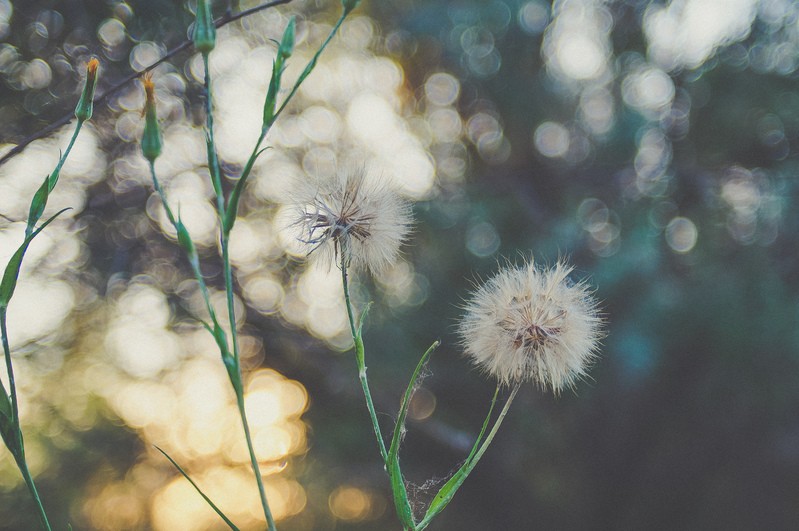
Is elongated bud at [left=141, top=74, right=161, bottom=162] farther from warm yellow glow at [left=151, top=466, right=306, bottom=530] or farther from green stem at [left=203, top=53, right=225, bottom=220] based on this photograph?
warm yellow glow at [left=151, top=466, right=306, bottom=530]

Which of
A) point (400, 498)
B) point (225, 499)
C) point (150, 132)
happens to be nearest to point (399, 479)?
point (400, 498)

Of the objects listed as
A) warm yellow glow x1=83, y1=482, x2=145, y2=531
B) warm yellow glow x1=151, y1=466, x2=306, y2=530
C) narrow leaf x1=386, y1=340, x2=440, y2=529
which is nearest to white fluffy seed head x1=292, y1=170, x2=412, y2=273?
narrow leaf x1=386, y1=340, x2=440, y2=529

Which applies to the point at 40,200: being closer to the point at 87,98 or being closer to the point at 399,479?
the point at 87,98

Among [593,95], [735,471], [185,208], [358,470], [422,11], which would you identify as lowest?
[358,470]

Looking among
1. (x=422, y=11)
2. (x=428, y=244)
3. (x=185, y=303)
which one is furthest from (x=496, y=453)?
(x=422, y=11)

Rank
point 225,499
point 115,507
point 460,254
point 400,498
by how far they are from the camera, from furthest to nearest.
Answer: point 115,507
point 225,499
point 460,254
point 400,498

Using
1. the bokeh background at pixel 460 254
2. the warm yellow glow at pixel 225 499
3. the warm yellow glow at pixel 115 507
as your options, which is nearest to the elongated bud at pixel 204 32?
the bokeh background at pixel 460 254

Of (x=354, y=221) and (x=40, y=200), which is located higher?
(x=354, y=221)

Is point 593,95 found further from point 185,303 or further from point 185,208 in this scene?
point 185,303
